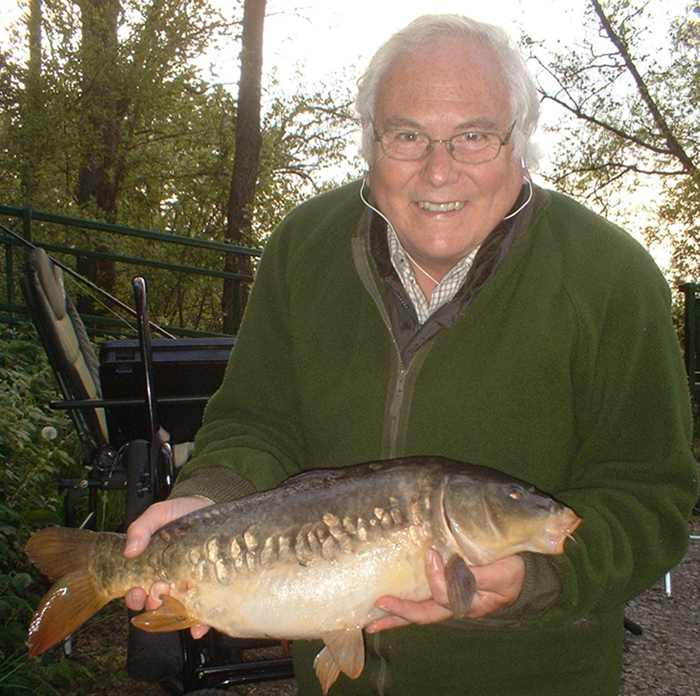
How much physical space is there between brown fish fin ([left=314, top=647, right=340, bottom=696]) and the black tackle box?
2.05 meters

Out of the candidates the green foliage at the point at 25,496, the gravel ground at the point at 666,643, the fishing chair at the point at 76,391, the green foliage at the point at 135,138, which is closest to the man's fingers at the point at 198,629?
the green foliage at the point at 25,496

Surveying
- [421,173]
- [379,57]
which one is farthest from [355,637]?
[379,57]

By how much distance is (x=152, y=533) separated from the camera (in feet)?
6.80

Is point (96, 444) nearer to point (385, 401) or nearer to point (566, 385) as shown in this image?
point (385, 401)

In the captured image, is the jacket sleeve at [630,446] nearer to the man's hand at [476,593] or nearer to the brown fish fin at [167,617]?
the man's hand at [476,593]

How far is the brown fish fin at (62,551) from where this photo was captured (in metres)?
2.09

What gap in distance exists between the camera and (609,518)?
6.24 ft

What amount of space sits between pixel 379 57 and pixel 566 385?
0.92 m

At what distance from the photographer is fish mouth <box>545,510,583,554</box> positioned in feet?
6.08

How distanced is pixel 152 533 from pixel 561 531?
912 millimetres

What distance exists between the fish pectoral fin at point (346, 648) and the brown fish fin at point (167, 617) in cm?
32

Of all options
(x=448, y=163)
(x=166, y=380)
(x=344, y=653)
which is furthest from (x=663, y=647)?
(x=448, y=163)

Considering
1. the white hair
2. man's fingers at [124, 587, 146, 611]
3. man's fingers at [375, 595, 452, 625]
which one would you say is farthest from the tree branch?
man's fingers at [124, 587, 146, 611]

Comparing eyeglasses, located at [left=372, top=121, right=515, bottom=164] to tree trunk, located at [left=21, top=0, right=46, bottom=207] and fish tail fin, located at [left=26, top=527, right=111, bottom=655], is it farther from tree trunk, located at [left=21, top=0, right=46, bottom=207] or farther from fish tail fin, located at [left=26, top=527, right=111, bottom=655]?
tree trunk, located at [left=21, top=0, right=46, bottom=207]
